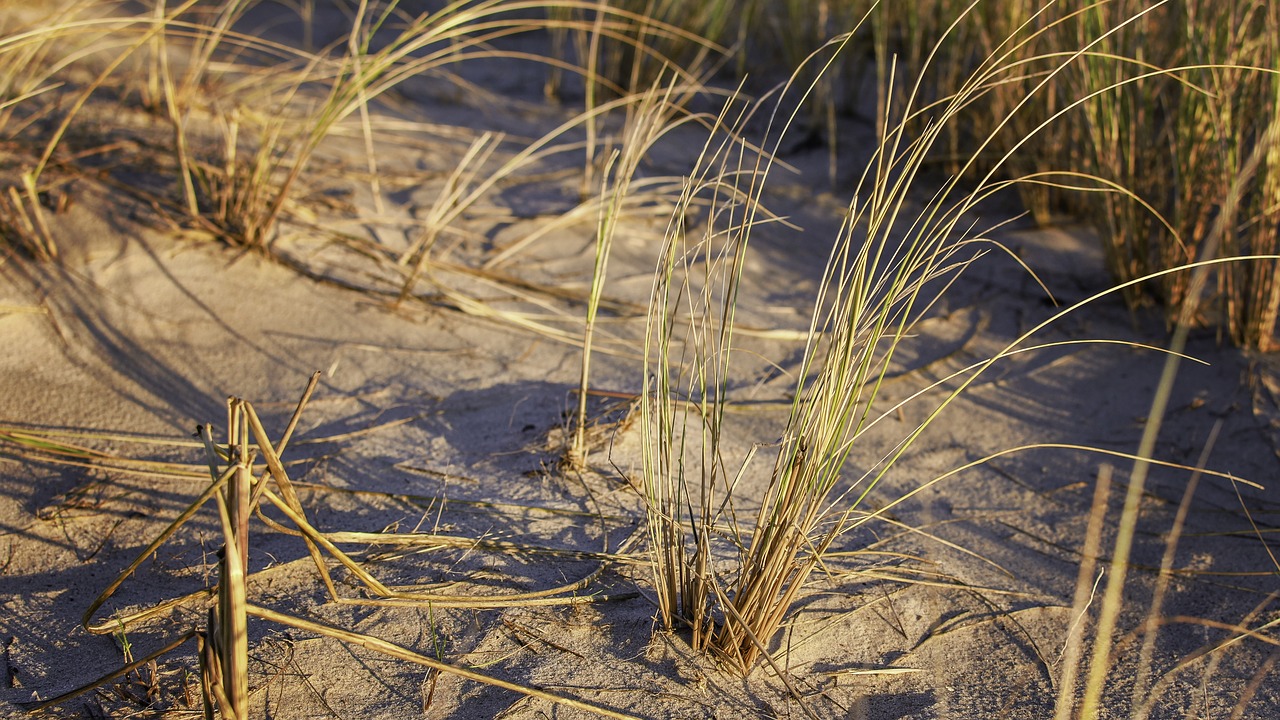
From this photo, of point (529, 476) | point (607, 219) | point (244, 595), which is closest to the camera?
point (244, 595)

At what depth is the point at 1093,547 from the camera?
5.36 ft

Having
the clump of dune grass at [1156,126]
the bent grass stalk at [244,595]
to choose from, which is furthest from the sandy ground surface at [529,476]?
the clump of dune grass at [1156,126]

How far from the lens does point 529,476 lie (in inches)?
65.7

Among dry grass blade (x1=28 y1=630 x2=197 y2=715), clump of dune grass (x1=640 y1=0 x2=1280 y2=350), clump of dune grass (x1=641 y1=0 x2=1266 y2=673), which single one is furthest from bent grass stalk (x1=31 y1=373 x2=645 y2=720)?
clump of dune grass (x1=640 y1=0 x2=1280 y2=350)

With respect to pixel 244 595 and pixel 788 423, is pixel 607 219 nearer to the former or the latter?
pixel 788 423

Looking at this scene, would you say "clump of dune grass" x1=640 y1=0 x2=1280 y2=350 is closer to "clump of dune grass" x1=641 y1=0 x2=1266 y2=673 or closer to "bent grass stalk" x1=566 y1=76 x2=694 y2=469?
"bent grass stalk" x1=566 y1=76 x2=694 y2=469

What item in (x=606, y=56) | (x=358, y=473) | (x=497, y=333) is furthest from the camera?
(x=606, y=56)

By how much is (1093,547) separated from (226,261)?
1922 millimetres

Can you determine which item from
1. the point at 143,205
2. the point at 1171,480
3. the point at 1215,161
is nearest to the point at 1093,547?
the point at 1171,480

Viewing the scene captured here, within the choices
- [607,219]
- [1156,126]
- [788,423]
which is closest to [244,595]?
[788,423]

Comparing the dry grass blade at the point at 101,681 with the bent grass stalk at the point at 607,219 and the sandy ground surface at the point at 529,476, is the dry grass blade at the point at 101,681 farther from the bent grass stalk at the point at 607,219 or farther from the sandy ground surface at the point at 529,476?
the bent grass stalk at the point at 607,219

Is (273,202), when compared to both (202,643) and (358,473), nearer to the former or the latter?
(358,473)

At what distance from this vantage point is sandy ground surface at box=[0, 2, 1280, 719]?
1.30 meters

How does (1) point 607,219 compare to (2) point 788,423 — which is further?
(1) point 607,219
